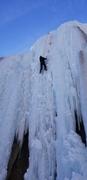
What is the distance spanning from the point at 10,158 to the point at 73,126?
2177 millimetres

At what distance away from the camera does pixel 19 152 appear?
796 cm

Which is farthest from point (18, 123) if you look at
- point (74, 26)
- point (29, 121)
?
point (74, 26)

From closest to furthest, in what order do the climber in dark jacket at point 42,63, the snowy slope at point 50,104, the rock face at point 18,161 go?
the snowy slope at point 50,104 < the rock face at point 18,161 < the climber in dark jacket at point 42,63

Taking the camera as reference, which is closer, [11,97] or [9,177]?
[9,177]

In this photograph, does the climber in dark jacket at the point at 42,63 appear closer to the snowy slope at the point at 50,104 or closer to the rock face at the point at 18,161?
the snowy slope at the point at 50,104

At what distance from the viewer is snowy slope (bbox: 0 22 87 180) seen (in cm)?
695

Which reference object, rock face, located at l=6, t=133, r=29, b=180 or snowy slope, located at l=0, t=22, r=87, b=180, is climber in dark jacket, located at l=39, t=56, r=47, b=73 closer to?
snowy slope, located at l=0, t=22, r=87, b=180

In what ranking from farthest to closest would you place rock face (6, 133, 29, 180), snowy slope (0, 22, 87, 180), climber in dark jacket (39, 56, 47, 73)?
climber in dark jacket (39, 56, 47, 73) → rock face (6, 133, 29, 180) → snowy slope (0, 22, 87, 180)

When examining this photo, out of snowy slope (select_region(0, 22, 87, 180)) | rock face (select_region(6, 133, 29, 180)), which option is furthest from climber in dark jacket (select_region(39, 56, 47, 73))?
rock face (select_region(6, 133, 29, 180))

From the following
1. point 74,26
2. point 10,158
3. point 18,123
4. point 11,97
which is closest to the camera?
point 10,158

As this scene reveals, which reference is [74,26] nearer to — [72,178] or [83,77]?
[83,77]

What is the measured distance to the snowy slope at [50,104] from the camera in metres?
6.95

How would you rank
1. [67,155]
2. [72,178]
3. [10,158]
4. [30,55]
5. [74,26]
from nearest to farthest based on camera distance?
[72,178], [67,155], [10,158], [74,26], [30,55]

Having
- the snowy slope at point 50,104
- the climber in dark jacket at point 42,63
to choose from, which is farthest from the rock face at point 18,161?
the climber in dark jacket at point 42,63
